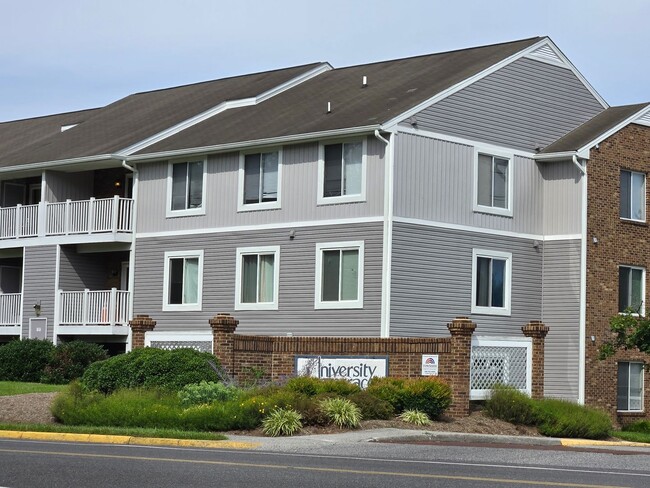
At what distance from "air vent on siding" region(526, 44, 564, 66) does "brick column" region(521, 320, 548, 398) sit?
10163 millimetres

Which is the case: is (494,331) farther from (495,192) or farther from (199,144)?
(199,144)

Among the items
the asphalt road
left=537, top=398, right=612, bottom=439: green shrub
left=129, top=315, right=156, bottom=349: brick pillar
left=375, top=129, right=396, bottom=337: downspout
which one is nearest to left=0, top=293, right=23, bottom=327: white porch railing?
left=129, top=315, right=156, bottom=349: brick pillar

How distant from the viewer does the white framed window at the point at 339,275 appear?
32.8m

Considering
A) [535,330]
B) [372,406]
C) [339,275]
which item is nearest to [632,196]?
[535,330]

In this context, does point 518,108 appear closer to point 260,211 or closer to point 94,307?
point 260,211

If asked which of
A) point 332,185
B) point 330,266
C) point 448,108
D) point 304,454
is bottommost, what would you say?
point 304,454

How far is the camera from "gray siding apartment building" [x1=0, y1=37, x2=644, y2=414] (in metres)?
32.8

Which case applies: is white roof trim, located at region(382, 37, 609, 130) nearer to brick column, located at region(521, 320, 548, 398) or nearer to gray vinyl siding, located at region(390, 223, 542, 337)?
gray vinyl siding, located at region(390, 223, 542, 337)

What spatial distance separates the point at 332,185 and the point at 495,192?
4.71 metres

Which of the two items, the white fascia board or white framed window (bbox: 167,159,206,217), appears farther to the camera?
white framed window (bbox: 167,159,206,217)

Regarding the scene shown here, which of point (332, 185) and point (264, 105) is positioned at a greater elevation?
point (264, 105)

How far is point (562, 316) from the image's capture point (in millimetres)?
35125

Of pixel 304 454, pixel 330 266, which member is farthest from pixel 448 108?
pixel 304 454

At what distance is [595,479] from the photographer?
598 inches
